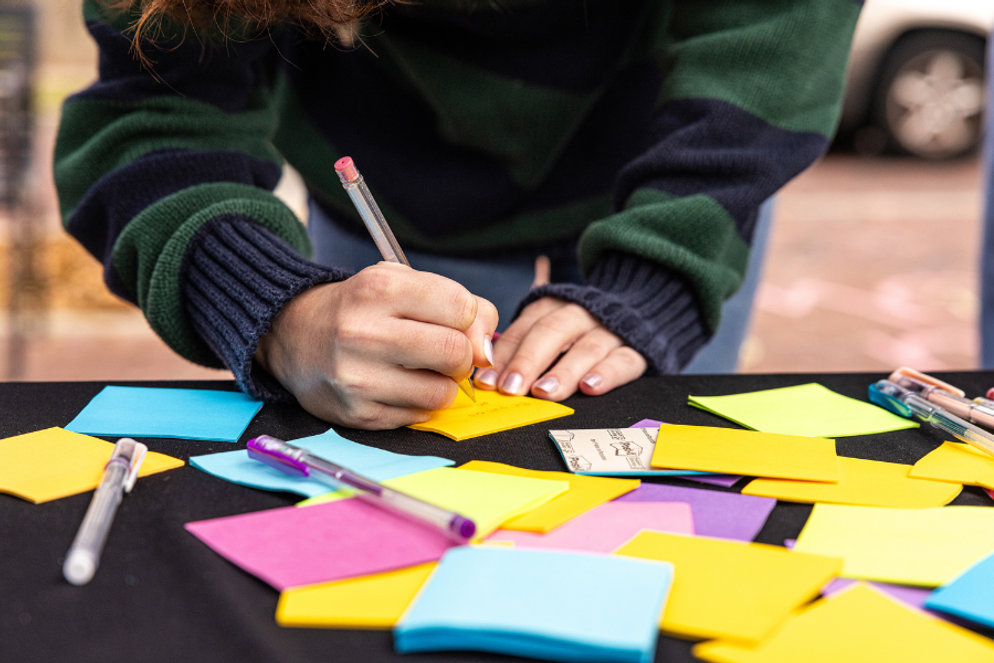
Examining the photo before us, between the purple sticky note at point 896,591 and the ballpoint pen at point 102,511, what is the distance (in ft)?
0.99

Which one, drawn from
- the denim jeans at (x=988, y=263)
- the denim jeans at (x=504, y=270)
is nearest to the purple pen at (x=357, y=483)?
the denim jeans at (x=504, y=270)

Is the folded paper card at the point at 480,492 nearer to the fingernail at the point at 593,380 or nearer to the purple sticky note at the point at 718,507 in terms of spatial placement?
the purple sticky note at the point at 718,507

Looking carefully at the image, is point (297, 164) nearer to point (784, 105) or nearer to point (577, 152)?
point (577, 152)

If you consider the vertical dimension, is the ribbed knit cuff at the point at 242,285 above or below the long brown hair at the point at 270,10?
below

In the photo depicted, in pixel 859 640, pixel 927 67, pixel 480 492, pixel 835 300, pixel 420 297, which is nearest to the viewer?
pixel 859 640

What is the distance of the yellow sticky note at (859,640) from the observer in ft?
0.97

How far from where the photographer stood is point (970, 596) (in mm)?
335

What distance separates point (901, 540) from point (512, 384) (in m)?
0.30

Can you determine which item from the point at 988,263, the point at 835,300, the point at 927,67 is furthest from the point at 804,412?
the point at 927,67

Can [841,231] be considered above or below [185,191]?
below

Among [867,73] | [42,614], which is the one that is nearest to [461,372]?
[42,614]

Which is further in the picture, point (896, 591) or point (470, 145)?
point (470, 145)

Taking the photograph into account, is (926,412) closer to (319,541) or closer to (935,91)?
(319,541)

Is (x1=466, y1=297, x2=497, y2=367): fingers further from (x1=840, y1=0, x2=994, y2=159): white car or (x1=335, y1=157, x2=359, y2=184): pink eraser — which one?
(x1=840, y1=0, x2=994, y2=159): white car
